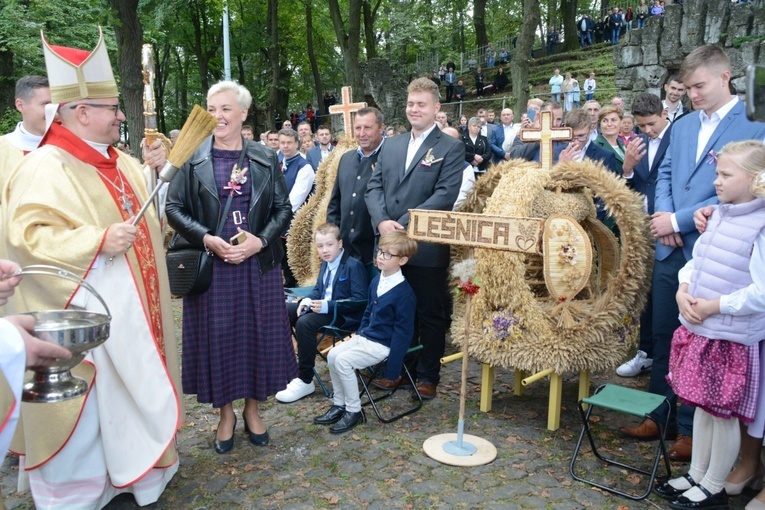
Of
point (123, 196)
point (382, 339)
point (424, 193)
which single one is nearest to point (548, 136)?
point (424, 193)

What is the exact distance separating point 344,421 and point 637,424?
209 centimetres

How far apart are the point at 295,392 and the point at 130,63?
28.3ft

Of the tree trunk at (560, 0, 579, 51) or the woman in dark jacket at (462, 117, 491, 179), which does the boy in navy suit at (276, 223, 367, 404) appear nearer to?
the woman in dark jacket at (462, 117, 491, 179)

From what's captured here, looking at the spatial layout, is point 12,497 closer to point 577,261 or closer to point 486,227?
point 486,227

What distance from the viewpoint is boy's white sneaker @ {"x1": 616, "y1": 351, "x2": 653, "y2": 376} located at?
5473mm

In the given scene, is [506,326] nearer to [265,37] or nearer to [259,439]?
[259,439]

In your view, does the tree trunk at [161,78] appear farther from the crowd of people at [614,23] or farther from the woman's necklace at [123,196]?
the woman's necklace at [123,196]

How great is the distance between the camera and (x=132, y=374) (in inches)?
129

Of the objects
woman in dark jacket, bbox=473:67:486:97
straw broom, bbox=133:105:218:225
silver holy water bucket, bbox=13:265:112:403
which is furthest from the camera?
woman in dark jacket, bbox=473:67:486:97

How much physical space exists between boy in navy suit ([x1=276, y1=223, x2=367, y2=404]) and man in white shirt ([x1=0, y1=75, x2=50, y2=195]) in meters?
2.21

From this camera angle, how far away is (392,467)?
3.92m

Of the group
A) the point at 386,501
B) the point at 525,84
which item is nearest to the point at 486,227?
the point at 386,501

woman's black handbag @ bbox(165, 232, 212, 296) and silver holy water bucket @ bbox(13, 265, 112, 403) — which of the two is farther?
woman's black handbag @ bbox(165, 232, 212, 296)

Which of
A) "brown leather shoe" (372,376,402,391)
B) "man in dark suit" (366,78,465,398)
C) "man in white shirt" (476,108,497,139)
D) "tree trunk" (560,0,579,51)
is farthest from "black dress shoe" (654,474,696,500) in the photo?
"tree trunk" (560,0,579,51)
